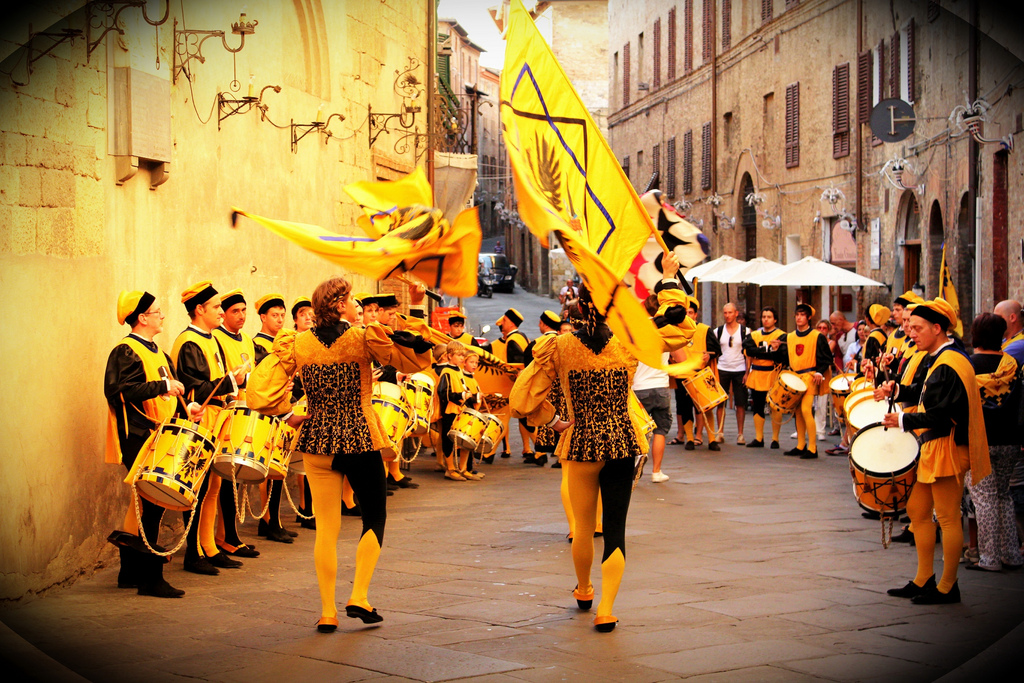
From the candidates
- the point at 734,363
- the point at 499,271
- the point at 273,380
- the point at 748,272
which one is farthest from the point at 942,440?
the point at 499,271

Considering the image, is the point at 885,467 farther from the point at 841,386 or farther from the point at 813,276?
the point at 813,276

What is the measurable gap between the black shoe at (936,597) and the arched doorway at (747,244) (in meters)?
24.1

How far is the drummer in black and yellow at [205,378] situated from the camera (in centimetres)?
746

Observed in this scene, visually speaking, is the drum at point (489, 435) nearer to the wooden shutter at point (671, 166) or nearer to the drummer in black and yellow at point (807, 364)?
the drummer in black and yellow at point (807, 364)

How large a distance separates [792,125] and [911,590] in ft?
72.2

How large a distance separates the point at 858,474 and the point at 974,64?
11.2 m

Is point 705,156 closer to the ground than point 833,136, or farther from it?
farther from it

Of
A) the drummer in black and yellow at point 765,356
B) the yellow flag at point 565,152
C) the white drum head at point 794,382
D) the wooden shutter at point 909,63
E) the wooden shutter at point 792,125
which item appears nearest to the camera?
the yellow flag at point 565,152

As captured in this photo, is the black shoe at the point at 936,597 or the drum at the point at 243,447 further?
the drum at the point at 243,447

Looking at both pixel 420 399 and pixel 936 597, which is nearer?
pixel 936 597

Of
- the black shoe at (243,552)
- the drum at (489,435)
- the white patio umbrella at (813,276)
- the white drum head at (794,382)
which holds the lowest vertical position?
the black shoe at (243,552)

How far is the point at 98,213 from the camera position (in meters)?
7.61

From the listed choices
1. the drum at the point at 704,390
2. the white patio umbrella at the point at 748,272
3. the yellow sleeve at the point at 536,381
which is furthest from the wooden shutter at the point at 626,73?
the yellow sleeve at the point at 536,381

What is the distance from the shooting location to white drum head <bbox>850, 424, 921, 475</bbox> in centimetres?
668
